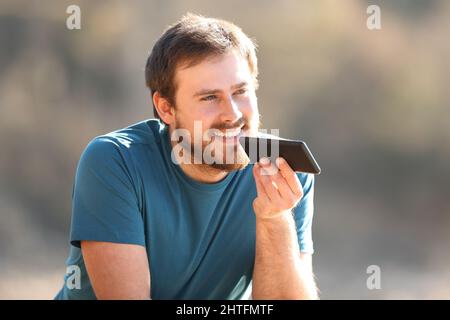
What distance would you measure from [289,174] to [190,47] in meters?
0.59

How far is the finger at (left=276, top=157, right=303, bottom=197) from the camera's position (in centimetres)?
252

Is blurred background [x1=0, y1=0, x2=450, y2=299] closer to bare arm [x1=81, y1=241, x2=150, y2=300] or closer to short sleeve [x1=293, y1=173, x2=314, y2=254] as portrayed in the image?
short sleeve [x1=293, y1=173, x2=314, y2=254]

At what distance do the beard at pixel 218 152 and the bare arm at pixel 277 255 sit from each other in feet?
0.40

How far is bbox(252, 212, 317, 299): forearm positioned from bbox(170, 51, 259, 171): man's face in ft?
0.76

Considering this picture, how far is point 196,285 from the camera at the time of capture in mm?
2740

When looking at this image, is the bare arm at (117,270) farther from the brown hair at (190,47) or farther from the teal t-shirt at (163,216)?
the brown hair at (190,47)

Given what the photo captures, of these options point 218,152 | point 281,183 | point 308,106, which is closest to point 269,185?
point 281,183

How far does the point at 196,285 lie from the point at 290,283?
33cm

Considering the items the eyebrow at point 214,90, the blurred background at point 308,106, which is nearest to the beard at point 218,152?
the eyebrow at point 214,90

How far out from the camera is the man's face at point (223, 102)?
2689mm

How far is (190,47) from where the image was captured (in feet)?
9.07

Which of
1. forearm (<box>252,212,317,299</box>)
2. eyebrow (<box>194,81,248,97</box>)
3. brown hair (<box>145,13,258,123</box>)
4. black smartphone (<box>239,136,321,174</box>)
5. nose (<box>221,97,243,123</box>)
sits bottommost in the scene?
forearm (<box>252,212,317,299</box>)

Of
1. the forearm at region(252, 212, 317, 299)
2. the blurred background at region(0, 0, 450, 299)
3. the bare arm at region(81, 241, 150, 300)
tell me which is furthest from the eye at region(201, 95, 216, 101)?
the blurred background at region(0, 0, 450, 299)

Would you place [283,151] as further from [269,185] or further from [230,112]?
[230,112]
